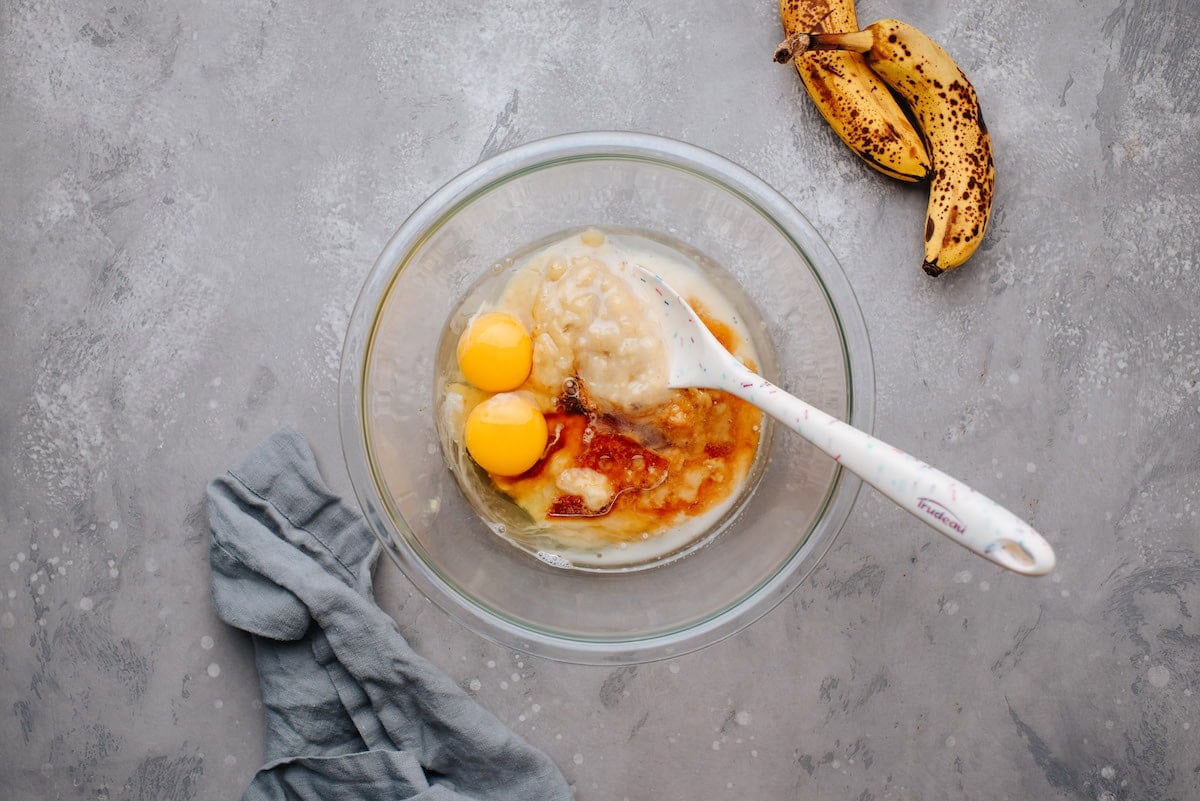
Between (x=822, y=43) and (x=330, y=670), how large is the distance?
1673mm

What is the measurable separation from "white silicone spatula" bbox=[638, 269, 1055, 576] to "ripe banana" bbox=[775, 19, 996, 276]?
1.83 feet

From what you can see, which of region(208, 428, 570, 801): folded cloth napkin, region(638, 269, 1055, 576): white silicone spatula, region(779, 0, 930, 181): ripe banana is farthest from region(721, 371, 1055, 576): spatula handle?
region(208, 428, 570, 801): folded cloth napkin

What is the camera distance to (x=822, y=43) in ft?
5.71

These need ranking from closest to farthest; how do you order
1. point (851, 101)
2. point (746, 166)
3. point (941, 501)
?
point (941, 501), point (851, 101), point (746, 166)

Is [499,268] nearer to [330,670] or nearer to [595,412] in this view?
[595,412]

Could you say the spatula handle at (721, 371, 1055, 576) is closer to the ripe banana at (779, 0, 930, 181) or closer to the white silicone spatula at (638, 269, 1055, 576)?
the white silicone spatula at (638, 269, 1055, 576)

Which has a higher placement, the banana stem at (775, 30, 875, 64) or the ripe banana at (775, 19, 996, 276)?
the banana stem at (775, 30, 875, 64)

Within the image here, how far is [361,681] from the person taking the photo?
1885mm

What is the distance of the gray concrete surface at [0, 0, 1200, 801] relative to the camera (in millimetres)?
1930

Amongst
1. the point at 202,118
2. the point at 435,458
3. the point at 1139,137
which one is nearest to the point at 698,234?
the point at 435,458

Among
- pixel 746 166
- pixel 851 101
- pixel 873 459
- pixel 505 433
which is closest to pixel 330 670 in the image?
pixel 505 433

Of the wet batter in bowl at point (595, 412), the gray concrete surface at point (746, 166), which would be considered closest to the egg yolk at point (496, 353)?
the wet batter in bowl at point (595, 412)

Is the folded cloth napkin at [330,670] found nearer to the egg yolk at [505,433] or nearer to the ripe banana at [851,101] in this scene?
the egg yolk at [505,433]

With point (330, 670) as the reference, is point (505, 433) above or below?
above
